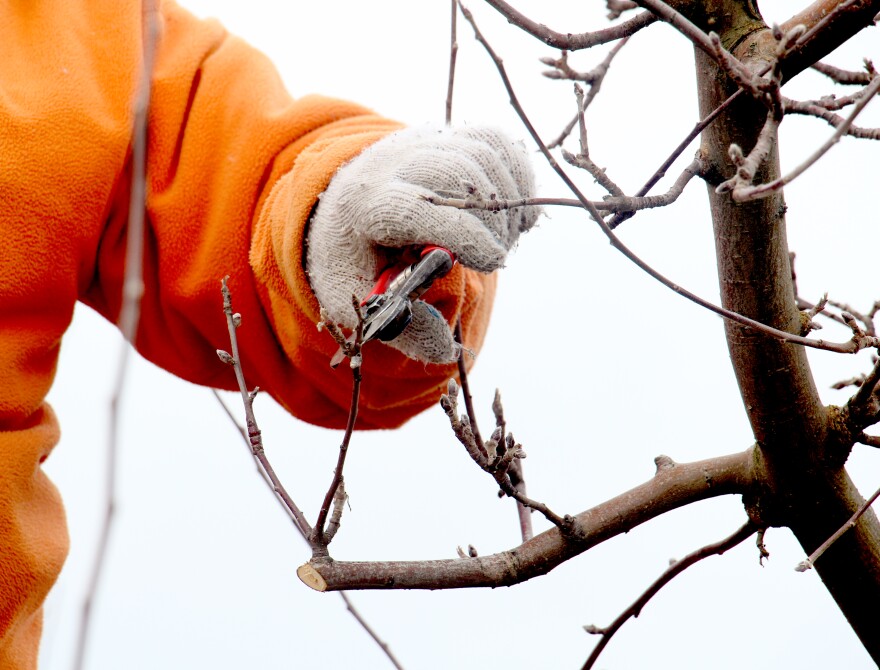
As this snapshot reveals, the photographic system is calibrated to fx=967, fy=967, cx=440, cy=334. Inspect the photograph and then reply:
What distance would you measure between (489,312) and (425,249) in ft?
0.83

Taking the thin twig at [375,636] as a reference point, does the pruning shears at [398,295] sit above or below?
above

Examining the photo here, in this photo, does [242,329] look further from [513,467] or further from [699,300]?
[699,300]

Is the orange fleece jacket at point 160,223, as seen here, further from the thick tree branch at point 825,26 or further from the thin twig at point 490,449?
the thick tree branch at point 825,26

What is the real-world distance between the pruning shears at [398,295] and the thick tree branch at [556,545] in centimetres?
15

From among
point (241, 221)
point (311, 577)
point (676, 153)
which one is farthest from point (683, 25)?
point (241, 221)

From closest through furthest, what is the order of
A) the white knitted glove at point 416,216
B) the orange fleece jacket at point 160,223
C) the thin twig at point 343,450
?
the thin twig at point 343,450, the white knitted glove at point 416,216, the orange fleece jacket at point 160,223

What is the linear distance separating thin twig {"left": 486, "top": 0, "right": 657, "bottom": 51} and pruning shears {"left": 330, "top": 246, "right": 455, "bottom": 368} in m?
0.24

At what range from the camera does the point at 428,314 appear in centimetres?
86

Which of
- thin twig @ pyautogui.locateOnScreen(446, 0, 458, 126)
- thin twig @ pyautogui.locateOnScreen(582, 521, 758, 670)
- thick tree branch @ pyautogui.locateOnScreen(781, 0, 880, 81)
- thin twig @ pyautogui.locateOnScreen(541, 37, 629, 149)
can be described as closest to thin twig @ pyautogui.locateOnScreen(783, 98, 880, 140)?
thick tree branch @ pyautogui.locateOnScreen(781, 0, 880, 81)

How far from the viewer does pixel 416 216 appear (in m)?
0.83

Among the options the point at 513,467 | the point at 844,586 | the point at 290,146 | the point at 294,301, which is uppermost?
the point at 290,146

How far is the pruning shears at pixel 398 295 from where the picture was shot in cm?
74

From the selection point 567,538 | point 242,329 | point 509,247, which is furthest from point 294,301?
point 567,538

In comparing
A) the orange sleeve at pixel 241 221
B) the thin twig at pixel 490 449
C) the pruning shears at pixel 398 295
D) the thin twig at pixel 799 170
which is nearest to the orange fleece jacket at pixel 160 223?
the orange sleeve at pixel 241 221
